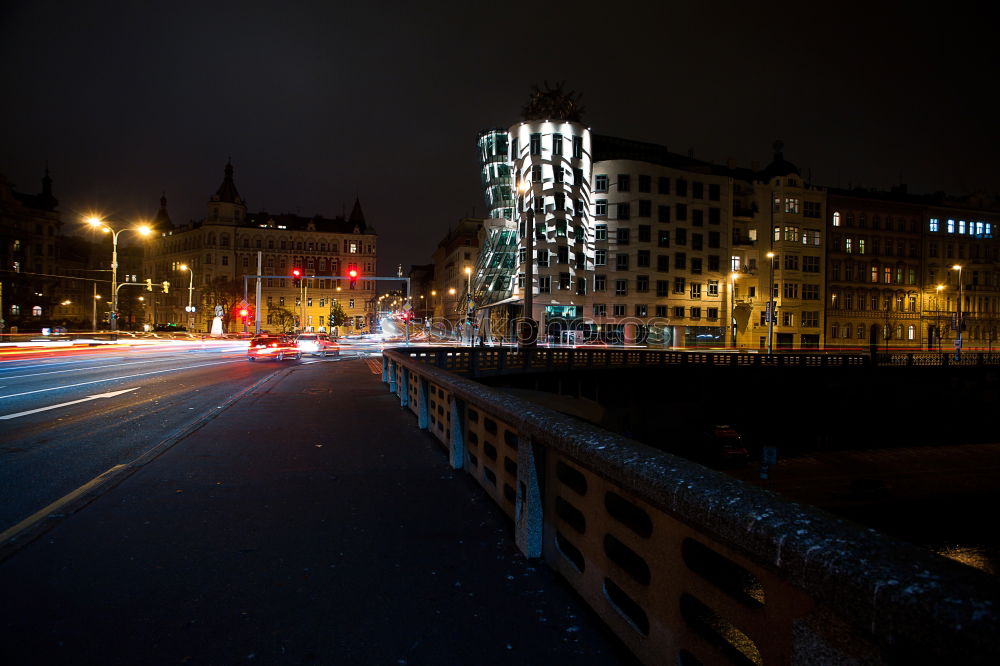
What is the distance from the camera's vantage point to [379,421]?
1092 cm

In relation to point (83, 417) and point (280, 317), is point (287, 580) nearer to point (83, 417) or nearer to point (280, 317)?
point (83, 417)

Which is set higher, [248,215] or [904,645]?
[248,215]

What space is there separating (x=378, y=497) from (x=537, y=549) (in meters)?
2.26

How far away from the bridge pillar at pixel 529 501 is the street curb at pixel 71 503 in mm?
3846

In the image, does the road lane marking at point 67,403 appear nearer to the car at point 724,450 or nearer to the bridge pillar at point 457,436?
the bridge pillar at point 457,436

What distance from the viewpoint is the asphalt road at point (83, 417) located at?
614cm

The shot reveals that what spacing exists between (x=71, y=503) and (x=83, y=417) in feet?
21.3

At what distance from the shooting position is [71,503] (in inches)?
208

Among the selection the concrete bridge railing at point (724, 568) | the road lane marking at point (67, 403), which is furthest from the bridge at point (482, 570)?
the road lane marking at point (67, 403)

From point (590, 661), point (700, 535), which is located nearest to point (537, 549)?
point (590, 661)

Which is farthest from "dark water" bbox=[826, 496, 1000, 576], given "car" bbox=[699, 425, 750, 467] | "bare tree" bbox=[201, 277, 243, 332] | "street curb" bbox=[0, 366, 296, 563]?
"bare tree" bbox=[201, 277, 243, 332]

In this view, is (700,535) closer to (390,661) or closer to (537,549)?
(390,661)

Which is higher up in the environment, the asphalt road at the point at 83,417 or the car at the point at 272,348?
the car at the point at 272,348

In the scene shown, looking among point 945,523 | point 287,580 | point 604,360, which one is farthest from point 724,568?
point 604,360
